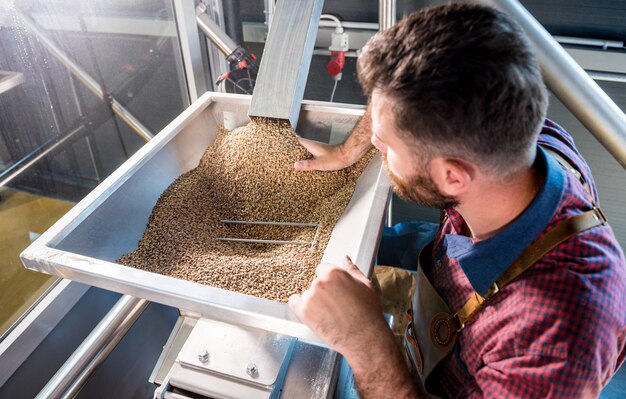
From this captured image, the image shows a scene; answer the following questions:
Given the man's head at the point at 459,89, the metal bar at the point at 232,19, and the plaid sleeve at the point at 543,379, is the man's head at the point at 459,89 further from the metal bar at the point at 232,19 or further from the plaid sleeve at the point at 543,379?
the metal bar at the point at 232,19

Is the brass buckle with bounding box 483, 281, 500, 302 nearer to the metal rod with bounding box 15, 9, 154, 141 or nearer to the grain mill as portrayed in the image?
the grain mill

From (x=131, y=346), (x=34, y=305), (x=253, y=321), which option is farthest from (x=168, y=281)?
(x=131, y=346)

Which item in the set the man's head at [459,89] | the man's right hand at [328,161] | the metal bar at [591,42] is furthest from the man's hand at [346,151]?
the metal bar at [591,42]

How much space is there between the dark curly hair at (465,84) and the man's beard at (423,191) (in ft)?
0.20

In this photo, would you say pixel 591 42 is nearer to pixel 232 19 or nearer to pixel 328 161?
pixel 328 161

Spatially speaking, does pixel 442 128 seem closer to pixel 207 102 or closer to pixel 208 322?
pixel 208 322

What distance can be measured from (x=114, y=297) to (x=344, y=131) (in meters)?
0.87

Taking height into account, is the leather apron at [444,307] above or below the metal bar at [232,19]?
below

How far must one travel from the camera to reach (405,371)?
744 millimetres

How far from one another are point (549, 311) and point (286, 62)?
0.88m

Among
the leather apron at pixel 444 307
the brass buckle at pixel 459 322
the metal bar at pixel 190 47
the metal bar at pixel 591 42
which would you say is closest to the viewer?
the leather apron at pixel 444 307

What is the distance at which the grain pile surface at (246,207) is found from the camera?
3.01ft

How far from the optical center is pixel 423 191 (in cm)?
76

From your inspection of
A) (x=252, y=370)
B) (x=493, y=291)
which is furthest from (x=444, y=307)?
(x=252, y=370)
